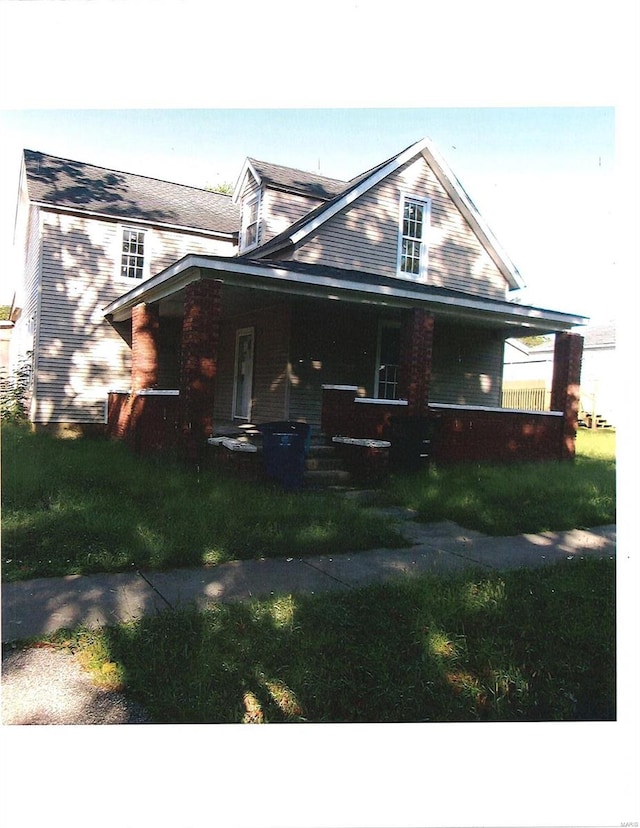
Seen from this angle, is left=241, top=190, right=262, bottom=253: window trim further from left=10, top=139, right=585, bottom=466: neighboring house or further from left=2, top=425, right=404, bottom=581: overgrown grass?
left=2, top=425, right=404, bottom=581: overgrown grass

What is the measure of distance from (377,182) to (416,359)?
144 inches

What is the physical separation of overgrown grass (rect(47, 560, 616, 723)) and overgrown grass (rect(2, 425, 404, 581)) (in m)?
1.02

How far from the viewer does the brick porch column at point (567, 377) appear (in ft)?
33.4

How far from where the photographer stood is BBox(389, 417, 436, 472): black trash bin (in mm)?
8242

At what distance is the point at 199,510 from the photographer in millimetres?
5410

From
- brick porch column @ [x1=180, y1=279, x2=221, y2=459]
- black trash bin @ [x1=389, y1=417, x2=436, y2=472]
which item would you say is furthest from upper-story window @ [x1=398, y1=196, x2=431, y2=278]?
brick porch column @ [x1=180, y1=279, x2=221, y2=459]

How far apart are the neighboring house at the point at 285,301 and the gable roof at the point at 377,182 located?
1.1 inches

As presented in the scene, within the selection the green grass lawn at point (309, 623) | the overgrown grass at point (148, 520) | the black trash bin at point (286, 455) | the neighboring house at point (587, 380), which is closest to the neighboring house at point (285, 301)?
the neighboring house at point (587, 380)

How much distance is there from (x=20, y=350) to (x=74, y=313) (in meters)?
1.82

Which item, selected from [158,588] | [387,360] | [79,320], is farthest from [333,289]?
[79,320]

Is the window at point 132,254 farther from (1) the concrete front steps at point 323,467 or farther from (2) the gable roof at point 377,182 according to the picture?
(1) the concrete front steps at point 323,467

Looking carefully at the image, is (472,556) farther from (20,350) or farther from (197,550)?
(20,350)

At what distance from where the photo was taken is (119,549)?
4.55m

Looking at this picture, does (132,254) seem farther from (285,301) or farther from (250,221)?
(285,301)
